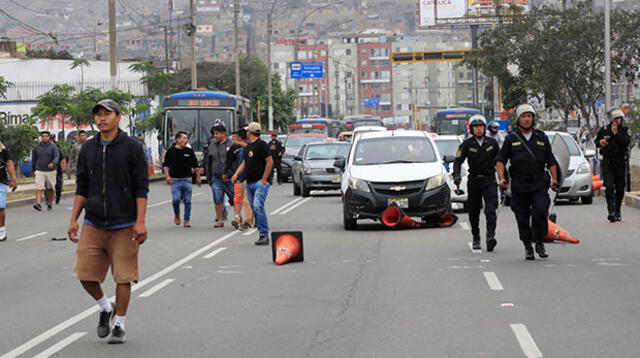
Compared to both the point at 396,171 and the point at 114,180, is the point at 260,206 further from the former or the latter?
the point at 114,180

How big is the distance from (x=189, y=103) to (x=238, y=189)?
25.3 m

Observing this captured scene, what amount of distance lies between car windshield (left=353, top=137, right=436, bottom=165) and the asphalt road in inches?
83.7

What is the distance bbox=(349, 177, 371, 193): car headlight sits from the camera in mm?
19672

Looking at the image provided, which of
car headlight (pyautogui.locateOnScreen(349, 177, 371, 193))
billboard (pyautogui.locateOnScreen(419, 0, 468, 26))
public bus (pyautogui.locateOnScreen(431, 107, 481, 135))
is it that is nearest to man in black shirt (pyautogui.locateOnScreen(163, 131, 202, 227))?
car headlight (pyautogui.locateOnScreen(349, 177, 371, 193))

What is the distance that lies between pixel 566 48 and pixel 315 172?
38.5ft

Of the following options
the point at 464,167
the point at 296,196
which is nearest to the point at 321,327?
the point at 464,167

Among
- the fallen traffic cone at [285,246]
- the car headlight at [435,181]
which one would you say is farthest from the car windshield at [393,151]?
the fallen traffic cone at [285,246]

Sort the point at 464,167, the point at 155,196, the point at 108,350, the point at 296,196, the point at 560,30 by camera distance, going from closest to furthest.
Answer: the point at 108,350, the point at 464,167, the point at 296,196, the point at 155,196, the point at 560,30

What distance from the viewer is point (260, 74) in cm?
10350

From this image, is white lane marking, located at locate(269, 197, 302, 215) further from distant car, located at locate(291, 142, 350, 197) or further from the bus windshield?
the bus windshield

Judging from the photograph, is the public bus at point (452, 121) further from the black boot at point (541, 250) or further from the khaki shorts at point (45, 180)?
the black boot at point (541, 250)

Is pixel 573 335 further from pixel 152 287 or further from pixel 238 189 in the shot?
pixel 238 189

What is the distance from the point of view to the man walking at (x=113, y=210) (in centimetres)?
920

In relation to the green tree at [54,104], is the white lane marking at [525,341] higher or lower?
lower
